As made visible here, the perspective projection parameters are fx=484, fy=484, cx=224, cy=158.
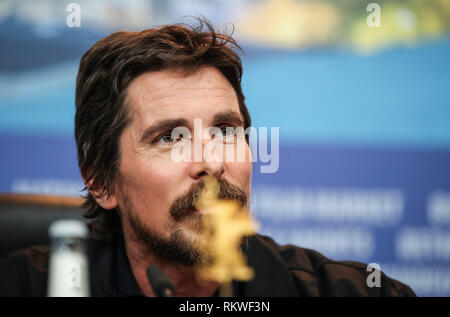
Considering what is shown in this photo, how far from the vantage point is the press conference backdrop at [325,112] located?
1466mm

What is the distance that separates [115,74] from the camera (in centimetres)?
109

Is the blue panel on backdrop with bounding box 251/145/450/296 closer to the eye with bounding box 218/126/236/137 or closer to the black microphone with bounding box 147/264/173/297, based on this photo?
the eye with bounding box 218/126/236/137

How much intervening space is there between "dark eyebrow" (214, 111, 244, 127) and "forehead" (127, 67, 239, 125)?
0.04 ft

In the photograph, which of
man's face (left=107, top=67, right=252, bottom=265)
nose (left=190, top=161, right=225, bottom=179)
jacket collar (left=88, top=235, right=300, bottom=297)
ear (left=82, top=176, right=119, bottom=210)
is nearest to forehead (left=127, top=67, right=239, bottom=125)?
man's face (left=107, top=67, right=252, bottom=265)

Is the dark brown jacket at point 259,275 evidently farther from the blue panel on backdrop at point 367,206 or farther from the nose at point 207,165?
the blue panel on backdrop at point 367,206

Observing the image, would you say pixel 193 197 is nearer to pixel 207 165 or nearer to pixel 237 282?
pixel 207 165

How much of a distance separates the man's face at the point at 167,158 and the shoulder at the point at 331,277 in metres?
0.23

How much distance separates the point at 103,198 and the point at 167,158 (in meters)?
0.25

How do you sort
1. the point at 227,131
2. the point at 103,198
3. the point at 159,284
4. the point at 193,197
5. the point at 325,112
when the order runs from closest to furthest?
the point at 159,284 < the point at 193,197 < the point at 227,131 < the point at 103,198 < the point at 325,112

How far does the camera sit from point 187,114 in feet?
3.29

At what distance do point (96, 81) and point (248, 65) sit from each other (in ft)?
1.86

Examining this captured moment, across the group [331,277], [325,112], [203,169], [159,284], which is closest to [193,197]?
[203,169]

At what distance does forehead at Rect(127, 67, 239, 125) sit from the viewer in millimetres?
1012

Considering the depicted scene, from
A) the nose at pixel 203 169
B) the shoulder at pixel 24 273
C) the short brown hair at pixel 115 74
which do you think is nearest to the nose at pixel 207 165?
the nose at pixel 203 169
